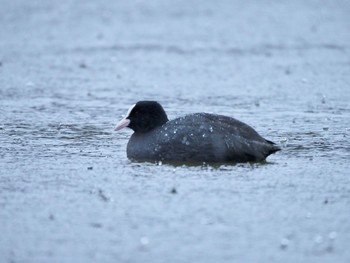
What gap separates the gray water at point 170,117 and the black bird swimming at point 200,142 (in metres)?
0.14

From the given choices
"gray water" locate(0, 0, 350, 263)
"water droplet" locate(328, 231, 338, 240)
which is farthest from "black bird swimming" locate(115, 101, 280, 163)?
"water droplet" locate(328, 231, 338, 240)

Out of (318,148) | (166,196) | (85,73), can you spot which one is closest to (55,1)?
(85,73)

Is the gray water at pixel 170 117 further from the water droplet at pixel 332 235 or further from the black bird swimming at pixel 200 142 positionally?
the black bird swimming at pixel 200 142

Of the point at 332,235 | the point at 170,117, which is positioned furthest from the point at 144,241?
the point at 170,117

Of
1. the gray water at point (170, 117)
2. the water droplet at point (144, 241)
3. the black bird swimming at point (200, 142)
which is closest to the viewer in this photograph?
the water droplet at point (144, 241)

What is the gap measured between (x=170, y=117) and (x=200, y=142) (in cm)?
273

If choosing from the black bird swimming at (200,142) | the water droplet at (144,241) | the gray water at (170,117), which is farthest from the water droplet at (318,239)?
the black bird swimming at (200,142)

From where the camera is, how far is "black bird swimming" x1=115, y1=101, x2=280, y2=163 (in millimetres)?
8891

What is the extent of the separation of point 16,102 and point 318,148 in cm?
434

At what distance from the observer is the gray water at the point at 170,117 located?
6.66 m

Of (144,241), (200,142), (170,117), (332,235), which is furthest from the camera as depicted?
(170,117)

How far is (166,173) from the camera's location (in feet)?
28.1

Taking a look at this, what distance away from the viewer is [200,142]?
8906 mm

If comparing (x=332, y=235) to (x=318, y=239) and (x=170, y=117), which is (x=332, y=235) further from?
(x=170, y=117)
